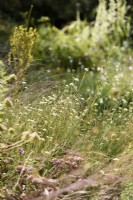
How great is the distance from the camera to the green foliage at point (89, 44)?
970cm

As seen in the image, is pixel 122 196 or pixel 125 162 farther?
pixel 125 162

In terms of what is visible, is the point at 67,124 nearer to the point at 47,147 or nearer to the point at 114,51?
the point at 47,147

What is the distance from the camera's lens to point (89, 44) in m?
10.4

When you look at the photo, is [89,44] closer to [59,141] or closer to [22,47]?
[22,47]

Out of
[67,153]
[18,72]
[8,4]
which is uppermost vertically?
[8,4]

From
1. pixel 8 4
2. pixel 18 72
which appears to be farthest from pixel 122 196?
pixel 8 4

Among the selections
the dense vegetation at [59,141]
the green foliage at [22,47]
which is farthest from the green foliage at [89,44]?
the green foliage at [22,47]

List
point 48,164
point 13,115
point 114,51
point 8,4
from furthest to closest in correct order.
Answer: point 114,51 < point 8,4 < point 13,115 < point 48,164

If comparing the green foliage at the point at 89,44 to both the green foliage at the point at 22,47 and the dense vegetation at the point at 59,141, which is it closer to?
the dense vegetation at the point at 59,141

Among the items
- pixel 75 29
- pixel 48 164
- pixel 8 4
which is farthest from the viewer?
pixel 75 29

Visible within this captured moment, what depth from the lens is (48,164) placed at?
4.10 m

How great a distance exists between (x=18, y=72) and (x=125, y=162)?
6.45ft

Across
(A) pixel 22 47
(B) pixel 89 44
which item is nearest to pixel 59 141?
(A) pixel 22 47

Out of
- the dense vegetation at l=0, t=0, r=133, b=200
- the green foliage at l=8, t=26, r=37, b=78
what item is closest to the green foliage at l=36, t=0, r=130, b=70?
the dense vegetation at l=0, t=0, r=133, b=200
